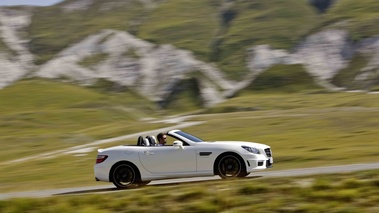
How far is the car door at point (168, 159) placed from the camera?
Answer: 58.6 feet

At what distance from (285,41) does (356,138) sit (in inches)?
5702

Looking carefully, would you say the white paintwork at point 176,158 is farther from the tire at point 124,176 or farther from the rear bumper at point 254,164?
the tire at point 124,176

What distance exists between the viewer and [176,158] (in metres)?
17.9

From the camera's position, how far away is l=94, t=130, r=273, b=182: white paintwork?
17.6 meters

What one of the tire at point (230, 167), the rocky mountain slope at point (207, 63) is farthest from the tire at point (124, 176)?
the rocky mountain slope at point (207, 63)

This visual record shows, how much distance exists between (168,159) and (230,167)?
1804mm

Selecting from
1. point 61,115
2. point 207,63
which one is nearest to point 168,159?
point 61,115

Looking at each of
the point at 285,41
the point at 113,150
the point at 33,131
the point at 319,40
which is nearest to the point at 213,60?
the point at 285,41

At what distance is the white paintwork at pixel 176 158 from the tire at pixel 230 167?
19 centimetres

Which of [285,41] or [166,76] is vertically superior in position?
[285,41]

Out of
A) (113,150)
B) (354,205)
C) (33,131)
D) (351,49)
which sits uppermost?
(351,49)

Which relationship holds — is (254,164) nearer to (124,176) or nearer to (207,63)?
(124,176)

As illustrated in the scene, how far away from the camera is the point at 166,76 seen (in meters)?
172

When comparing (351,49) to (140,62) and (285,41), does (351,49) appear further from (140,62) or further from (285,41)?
(140,62)
